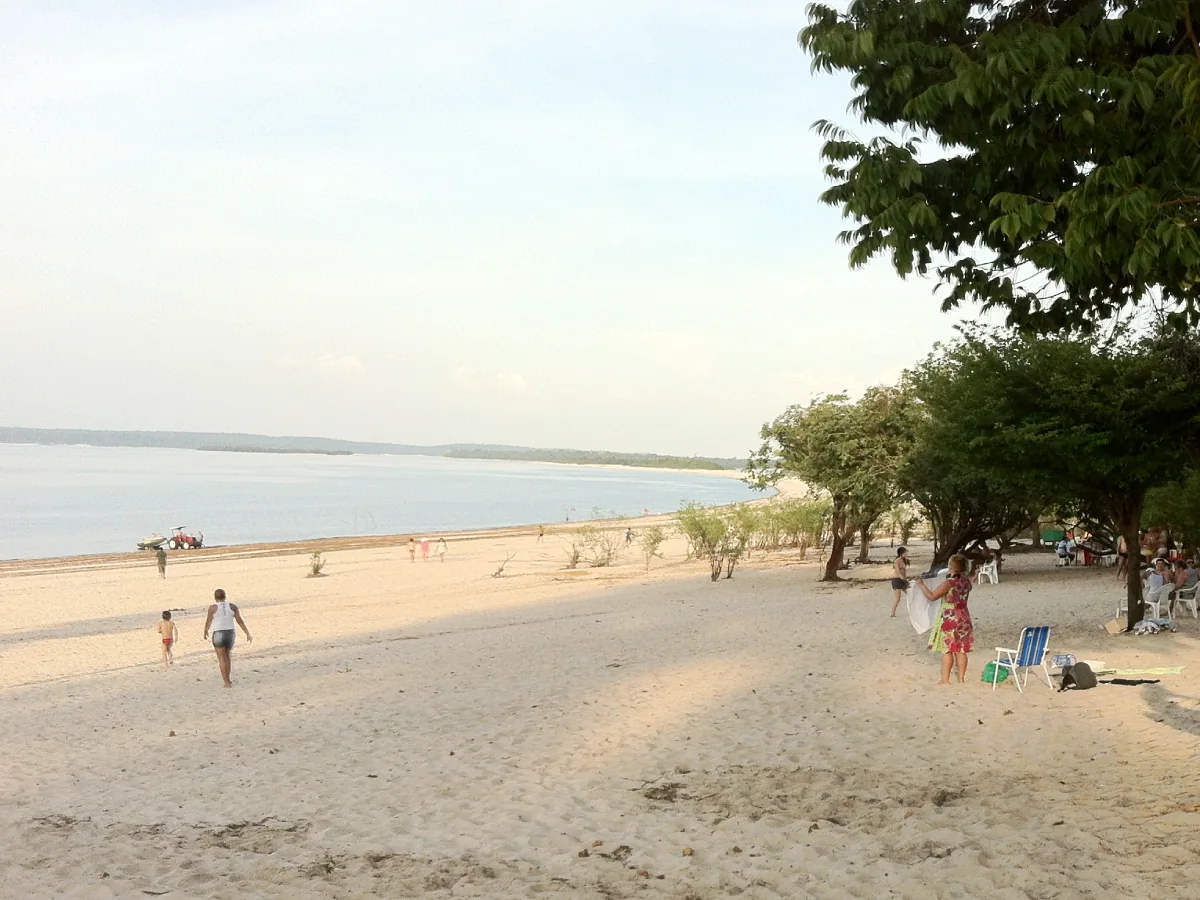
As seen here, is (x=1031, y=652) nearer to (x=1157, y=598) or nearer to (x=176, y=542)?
(x=1157, y=598)

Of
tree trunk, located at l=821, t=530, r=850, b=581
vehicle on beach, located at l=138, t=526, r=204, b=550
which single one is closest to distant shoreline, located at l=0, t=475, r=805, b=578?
vehicle on beach, located at l=138, t=526, r=204, b=550

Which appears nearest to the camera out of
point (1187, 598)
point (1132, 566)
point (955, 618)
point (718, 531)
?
point (955, 618)

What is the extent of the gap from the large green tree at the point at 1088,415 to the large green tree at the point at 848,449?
866cm

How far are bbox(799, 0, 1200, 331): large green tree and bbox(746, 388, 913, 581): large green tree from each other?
57.6 feet

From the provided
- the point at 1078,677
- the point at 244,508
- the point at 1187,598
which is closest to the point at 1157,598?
the point at 1187,598

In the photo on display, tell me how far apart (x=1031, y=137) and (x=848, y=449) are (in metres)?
19.2

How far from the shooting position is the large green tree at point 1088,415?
14273 mm

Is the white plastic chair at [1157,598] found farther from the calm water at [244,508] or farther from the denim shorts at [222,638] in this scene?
the calm water at [244,508]

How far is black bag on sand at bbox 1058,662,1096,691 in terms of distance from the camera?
11.5 metres

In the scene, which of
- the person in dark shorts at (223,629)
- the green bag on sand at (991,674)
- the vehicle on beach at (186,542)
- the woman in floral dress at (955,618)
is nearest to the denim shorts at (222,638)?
the person in dark shorts at (223,629)

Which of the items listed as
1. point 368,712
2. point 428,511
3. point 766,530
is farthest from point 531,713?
point 428,511

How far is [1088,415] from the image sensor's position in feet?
47.8

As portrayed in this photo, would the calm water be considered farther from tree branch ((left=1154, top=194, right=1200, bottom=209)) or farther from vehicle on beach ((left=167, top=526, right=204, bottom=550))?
tree branch ((left=1154, top=194, right=1200, bottom=209))

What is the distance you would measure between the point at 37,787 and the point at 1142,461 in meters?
13.6
